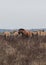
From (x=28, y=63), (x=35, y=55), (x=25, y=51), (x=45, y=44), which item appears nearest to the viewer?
(x=28, y=63)

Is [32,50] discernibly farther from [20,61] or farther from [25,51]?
[20,61]

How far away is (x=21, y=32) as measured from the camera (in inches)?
956

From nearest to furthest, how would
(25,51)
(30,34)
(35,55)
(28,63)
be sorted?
1. (28,63)
2. (35,55)
3. (25,51)
4. (30,34)

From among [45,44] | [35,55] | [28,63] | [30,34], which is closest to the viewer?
[28,63]

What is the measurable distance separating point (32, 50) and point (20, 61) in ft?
7.69

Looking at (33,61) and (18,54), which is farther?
(18,54)

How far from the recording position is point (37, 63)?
492 inches

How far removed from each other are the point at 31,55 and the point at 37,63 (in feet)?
4.95

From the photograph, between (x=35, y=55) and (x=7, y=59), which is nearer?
(x=7, y=59)

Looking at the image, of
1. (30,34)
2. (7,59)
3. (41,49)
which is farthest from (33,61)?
(30,34)

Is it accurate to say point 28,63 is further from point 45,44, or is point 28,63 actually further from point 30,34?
point 30,34

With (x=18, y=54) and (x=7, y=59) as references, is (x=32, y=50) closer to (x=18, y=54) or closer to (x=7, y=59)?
(x=18, y=54)

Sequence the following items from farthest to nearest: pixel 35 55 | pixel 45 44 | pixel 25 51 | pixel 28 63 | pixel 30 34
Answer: pixel 30 34 < pixel 45 44 < pixel 25 51 < pixel 35 55 < pixel 28 63

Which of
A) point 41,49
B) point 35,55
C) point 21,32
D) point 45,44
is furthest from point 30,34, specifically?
point 35,55
